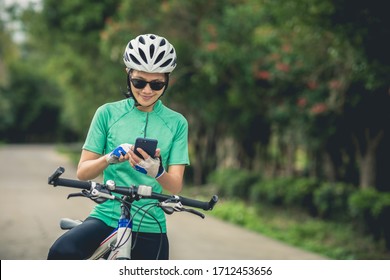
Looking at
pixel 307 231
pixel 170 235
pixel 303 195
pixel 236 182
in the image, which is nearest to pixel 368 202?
pixel 307 231

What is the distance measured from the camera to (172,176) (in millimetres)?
3320

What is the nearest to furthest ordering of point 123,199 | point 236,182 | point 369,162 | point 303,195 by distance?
point 123,199, point 369,162, point 303,195, point 236,182

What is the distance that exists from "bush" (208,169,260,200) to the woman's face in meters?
13.6

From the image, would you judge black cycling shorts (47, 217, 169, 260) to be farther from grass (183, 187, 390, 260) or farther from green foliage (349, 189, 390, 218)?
green foliage (349, 189, 390, 218)

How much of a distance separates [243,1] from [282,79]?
2692mm

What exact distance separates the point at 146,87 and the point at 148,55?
0.54 feet

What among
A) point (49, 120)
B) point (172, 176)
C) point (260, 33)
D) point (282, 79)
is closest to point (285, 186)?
point (282, 79)

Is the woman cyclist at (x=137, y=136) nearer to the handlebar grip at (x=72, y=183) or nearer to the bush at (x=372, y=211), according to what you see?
the handlebar grip at (x=72, y=183)

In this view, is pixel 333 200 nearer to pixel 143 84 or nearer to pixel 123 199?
pixel 143 84

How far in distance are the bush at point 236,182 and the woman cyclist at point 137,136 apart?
13522 millimetres

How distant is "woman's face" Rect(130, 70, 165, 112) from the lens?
3371 millimetres

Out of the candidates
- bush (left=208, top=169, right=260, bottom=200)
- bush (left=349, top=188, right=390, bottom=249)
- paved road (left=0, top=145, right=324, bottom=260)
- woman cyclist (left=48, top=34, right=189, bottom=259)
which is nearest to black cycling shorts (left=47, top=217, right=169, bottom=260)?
woman cyclist (left=48, top=34, right=189, bottom=259)

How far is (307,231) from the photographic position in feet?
40.6

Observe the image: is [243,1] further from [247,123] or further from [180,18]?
[247,123]
